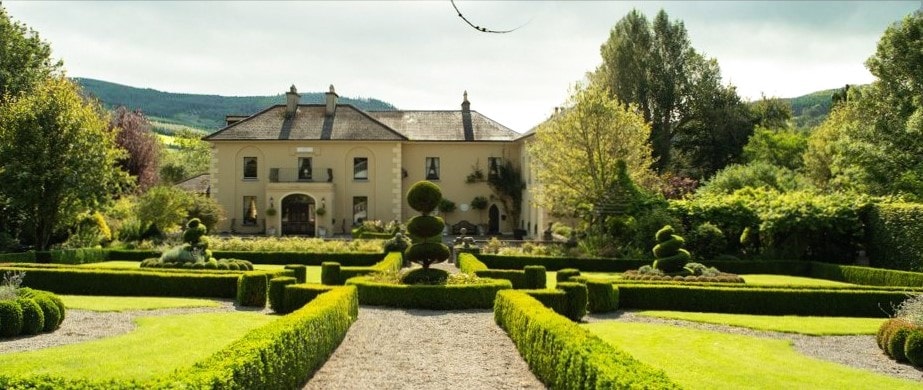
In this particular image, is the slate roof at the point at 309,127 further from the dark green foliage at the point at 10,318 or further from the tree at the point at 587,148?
the dark green foliage at the point at 10,318

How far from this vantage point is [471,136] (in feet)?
141

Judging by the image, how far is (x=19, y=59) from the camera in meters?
32.4

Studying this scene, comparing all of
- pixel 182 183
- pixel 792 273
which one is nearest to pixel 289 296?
pixel 792 273

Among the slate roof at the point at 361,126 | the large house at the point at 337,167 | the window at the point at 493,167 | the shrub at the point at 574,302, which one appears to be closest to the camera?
the shrub at the point at 574,302

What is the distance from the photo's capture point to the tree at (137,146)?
140 feet

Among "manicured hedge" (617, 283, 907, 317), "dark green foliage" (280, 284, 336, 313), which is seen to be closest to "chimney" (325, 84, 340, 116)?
"dark green foliage" (280, 284, 336, 313)

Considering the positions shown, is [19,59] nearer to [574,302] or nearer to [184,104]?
[574,302]

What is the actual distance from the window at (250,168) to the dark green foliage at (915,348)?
119 feet

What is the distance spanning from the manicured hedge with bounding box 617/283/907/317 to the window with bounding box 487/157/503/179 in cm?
2579

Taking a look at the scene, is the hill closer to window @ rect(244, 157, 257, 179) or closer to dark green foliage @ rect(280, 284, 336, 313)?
window @ rect(244, 157, 257, 179)

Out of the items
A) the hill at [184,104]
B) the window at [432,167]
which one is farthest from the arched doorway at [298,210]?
the hill at [184,104]

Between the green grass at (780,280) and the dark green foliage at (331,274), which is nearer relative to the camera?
the dark green foliage at (331,274)

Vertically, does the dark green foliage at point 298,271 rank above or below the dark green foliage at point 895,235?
below

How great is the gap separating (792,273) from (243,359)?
22829 mm
